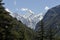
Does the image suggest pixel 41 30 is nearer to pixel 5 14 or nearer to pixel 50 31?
pixel 50 31

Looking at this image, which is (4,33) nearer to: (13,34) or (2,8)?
(13,34)

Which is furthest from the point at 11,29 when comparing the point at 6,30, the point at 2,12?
the point at 2,12

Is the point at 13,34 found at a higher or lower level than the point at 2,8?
lower

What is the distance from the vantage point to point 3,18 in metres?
19.8

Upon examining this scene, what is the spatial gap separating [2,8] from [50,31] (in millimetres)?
20189

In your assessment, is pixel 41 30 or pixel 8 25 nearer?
pixel 8 25

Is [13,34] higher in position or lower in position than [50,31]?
lower

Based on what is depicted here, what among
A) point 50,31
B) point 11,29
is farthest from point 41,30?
point 11,29

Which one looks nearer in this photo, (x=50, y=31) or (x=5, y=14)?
(x=5, y=14)

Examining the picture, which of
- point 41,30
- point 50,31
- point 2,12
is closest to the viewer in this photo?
point 2,12

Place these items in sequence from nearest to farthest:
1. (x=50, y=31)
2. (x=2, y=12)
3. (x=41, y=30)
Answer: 1. (x=2, y=12)
2. (x=41, y=30)
3. (x=50, y=31)

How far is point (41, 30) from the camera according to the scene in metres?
32.1

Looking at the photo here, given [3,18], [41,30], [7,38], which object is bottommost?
[7,38]

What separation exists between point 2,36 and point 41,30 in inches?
489
